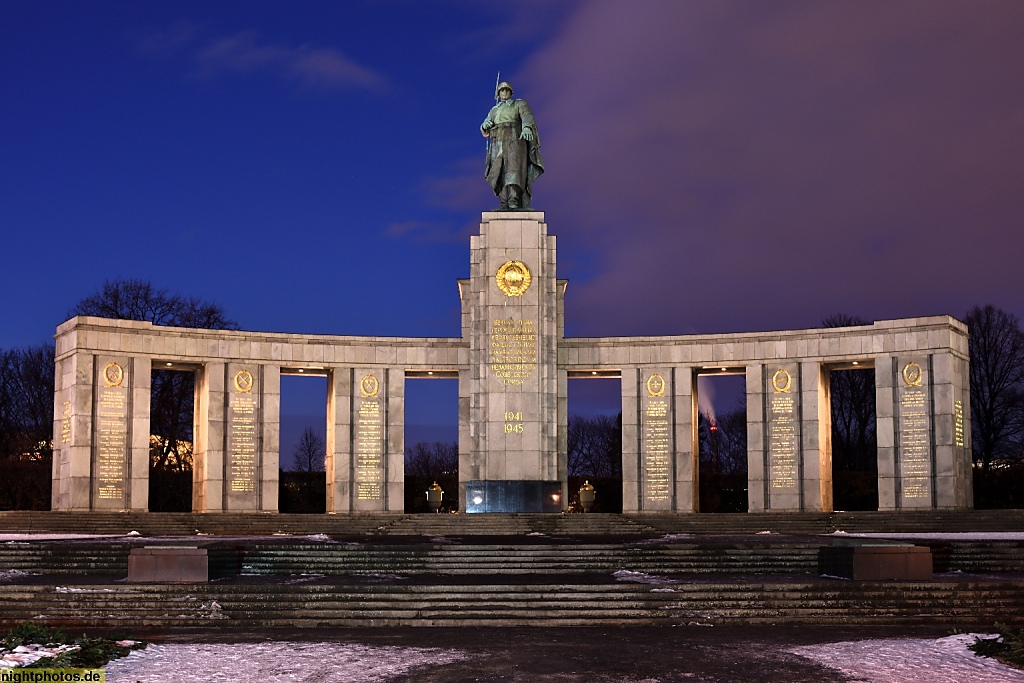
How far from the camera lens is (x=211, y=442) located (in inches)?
1651

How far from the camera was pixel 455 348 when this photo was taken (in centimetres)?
4438

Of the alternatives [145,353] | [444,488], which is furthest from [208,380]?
[444,488]

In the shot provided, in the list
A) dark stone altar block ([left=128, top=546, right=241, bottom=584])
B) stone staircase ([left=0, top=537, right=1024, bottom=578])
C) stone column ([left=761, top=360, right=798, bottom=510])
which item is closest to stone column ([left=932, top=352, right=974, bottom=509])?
stone column ([left=761, top=360, right=798, bottom=510])

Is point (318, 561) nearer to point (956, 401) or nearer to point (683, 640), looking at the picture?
point (683, 640)

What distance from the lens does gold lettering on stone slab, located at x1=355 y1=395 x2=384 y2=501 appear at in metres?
43.5

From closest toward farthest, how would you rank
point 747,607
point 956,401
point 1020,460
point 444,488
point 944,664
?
point 944,664 < point 747,607 < point 956,401 < point 444,488 < point 1020,460

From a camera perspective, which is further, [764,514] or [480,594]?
[764,514]

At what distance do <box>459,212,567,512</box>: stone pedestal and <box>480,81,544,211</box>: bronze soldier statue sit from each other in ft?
3.54

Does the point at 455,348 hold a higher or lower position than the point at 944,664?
higher

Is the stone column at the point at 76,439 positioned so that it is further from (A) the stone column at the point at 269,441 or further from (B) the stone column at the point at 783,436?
(B) the stone column at the point at 783,436

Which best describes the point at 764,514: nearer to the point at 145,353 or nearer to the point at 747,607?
the point at 747,607

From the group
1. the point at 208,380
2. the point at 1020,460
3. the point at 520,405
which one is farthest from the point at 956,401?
the point at 208,380

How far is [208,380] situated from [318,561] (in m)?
18.7

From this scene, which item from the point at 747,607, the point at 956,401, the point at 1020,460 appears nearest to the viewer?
the point at 747,607
